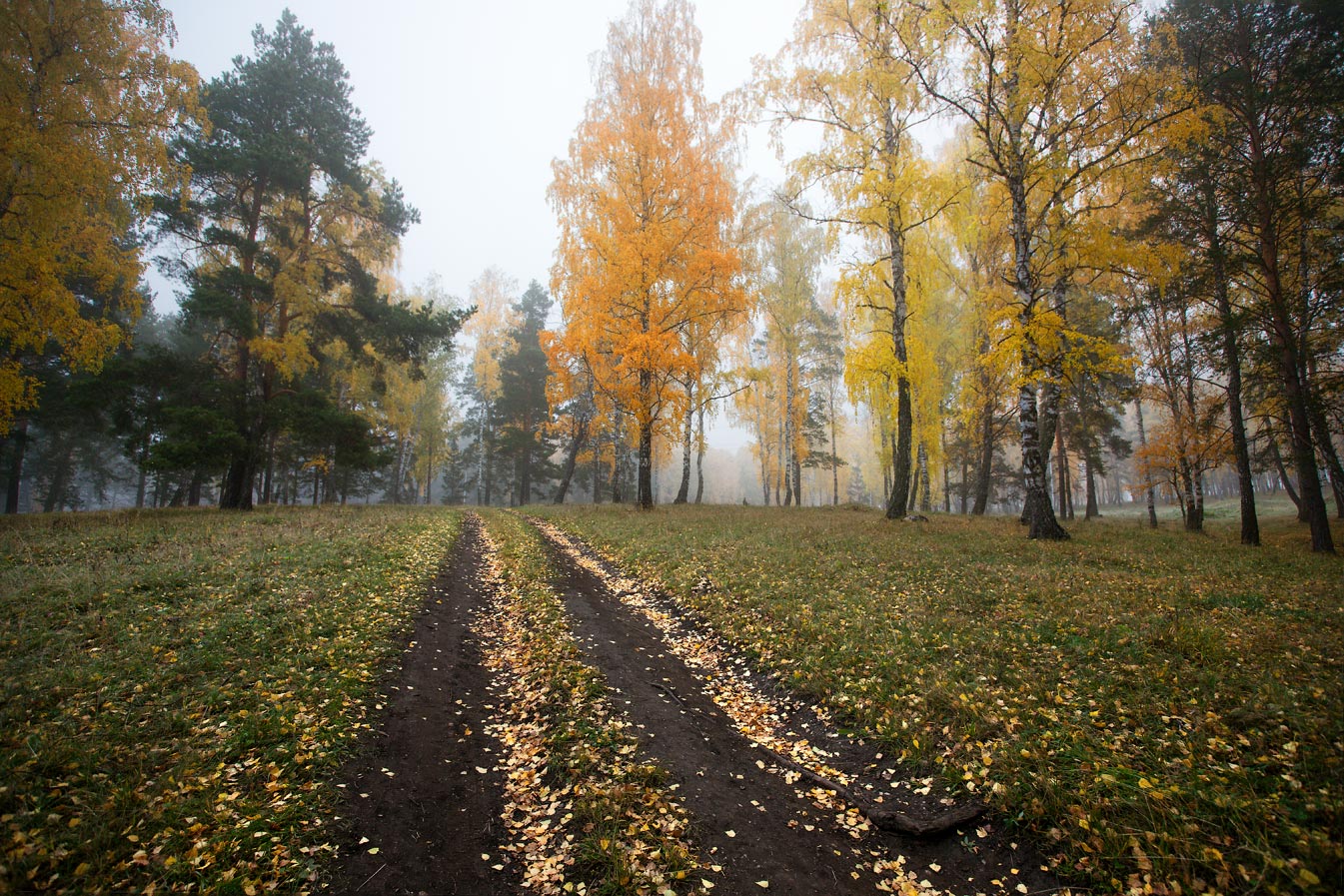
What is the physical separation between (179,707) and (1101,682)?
958cm

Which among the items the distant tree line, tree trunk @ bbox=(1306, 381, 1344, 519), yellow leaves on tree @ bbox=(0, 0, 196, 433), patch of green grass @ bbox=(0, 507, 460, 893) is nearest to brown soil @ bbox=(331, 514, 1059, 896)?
patch of green grass @ bbox=(0, 507, 460, 893)

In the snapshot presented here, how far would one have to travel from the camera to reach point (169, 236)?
58.4 ft

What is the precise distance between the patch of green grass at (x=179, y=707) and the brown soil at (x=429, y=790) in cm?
28

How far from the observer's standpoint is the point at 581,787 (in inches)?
181

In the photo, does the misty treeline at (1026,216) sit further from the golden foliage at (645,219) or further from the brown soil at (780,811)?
the brown soil at (780,811)

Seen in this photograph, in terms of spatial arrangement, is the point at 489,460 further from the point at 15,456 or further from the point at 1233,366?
the point at 1233,366

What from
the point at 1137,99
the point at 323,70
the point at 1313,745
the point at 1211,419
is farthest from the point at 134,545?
the point at 1211,419

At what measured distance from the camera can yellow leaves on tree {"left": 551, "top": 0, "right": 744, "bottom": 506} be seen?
18.8m

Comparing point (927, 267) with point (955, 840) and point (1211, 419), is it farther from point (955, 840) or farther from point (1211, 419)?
point (955, 840)

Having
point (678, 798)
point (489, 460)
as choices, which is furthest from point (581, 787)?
point (489, 460)

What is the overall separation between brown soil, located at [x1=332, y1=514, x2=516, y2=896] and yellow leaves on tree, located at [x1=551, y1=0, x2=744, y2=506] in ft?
44.3

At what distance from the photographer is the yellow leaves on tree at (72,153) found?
11312 millimetres

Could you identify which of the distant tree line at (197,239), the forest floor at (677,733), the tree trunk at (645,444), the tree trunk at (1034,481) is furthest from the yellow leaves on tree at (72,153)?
the tree trunk at (1034,481)

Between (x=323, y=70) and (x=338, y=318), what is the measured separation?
10566mm
